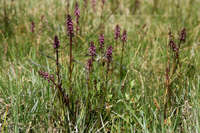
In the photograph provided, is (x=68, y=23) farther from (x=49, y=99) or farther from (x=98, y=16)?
(x=98, y=16)

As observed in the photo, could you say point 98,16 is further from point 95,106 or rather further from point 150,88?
point 95,106

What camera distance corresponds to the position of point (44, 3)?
4.02 m

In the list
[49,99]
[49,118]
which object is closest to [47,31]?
[49,99]

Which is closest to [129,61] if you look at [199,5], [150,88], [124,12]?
[150,88]

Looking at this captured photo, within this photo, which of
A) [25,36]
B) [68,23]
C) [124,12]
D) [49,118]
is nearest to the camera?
[68,23]

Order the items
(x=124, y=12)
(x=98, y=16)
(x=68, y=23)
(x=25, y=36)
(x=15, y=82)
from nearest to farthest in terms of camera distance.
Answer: (x=68, y=23) → (x=15, y=82) → (x=25, y=36) → (x=98, y=16) → (x=124, y=12)

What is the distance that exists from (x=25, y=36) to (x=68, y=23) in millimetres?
1816

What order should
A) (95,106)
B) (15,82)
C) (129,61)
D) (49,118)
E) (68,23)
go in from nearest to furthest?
1. (68,23)
2. (49,118)
3. (95,106)
4. (15,82)
5. (129,61)

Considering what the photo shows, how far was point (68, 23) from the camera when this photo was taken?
155cm

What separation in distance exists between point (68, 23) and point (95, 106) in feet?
2.13

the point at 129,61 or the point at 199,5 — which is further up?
the point at 199,5

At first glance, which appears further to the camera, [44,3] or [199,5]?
[199,5]

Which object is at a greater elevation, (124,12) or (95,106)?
(124,12)

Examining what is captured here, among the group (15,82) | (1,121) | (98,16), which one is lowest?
(1,121)
